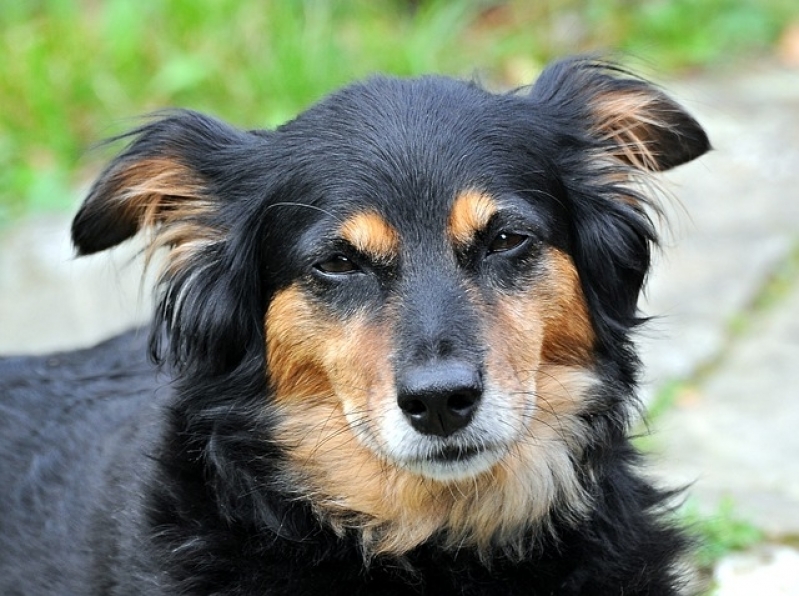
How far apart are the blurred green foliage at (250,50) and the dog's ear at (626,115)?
4470mm

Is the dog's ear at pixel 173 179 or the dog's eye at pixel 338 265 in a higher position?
the dog's ear at pixel 173 179

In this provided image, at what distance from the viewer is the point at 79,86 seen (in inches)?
336

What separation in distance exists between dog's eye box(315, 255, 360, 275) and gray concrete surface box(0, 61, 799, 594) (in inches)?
45.0

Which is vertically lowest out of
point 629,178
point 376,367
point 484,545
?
point 484,545

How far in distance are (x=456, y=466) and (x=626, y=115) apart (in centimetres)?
122

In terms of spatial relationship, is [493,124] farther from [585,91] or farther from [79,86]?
[79,86]

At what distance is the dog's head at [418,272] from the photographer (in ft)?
10.5

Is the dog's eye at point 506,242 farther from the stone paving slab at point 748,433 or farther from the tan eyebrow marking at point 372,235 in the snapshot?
the stone paving slab at point 748,433

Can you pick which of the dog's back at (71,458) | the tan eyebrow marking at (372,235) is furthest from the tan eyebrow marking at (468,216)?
the dog's back at (71,458)

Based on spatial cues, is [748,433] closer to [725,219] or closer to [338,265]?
[725,219]

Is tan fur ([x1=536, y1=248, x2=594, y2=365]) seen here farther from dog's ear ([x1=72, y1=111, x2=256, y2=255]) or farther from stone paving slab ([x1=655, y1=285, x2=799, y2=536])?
stone paving slab ([x1=655, y1=285, x2=799, y2=536])

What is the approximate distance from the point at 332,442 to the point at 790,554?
1820mm

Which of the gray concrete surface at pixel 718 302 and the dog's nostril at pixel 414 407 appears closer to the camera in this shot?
the dog's nostril at pixel 414 407

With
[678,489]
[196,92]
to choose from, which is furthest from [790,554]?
[196,92]
